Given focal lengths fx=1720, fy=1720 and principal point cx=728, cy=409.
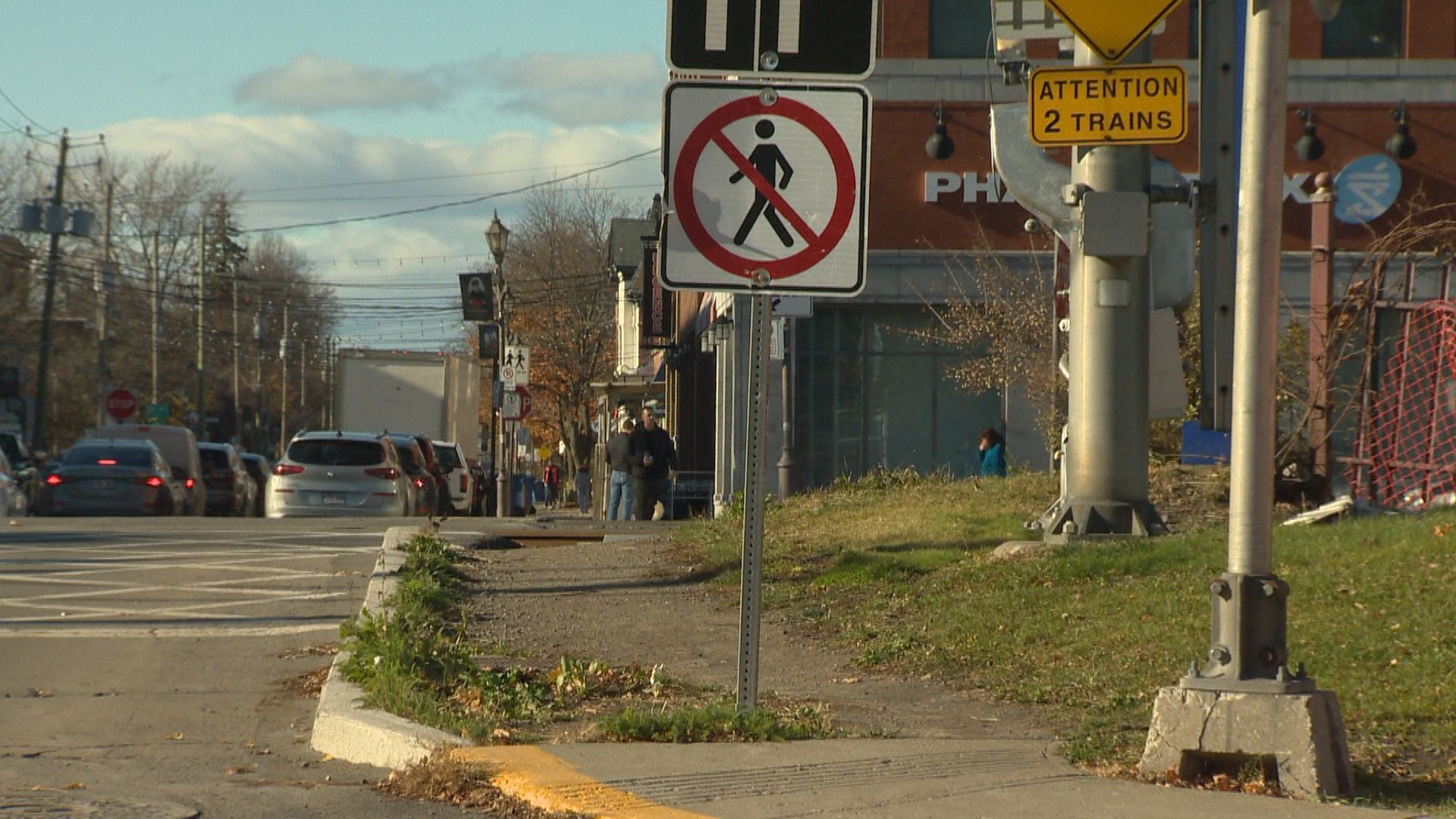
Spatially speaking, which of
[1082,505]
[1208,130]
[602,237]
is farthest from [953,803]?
[602,237]

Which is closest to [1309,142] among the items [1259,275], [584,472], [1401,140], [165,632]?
[1401,140]

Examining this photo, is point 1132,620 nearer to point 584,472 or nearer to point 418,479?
point 418,479

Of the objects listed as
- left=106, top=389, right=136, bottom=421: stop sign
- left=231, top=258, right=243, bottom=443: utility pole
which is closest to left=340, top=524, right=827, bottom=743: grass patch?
left=106, top=389, right=136, bottom=421: stop sign

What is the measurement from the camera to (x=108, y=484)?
26312 millimetres

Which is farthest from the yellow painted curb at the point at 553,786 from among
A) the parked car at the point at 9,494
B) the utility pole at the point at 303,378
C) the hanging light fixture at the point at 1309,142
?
the utility pole at the point at 303,378

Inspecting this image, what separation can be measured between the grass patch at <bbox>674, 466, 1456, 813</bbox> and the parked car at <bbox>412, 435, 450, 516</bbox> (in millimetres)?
17305

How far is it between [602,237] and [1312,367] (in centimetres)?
5278

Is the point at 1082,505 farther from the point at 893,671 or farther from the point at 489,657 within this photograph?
the point at 489,657

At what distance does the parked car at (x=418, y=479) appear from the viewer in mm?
26889

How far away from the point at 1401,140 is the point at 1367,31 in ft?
6.00

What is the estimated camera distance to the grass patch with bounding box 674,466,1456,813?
635 centimetres

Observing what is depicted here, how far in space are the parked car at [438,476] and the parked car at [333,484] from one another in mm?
3519

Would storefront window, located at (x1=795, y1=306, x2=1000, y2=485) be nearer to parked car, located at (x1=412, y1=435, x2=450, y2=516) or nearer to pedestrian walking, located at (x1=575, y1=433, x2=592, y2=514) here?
parked car, located at (x1=412, y1=435, x2=450, y2=516)

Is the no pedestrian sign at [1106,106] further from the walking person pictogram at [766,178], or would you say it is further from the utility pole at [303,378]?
the utility pole at [303,378]
